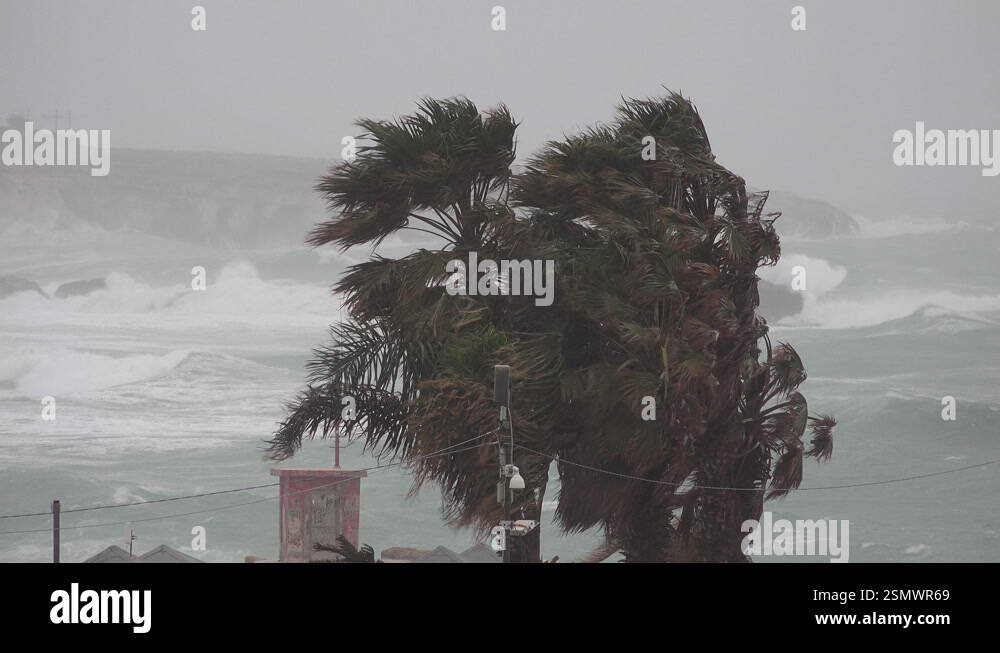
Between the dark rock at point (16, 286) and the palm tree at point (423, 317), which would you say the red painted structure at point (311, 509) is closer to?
the palm tree at point (423, 317)

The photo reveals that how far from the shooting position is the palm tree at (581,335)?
653 inches

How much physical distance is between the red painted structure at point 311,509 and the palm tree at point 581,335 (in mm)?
5736

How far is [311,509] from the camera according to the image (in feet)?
76.4

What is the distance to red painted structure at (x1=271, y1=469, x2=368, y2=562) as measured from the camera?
23.1m

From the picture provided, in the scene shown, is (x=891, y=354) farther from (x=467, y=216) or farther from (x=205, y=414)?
(x=467, y=216)

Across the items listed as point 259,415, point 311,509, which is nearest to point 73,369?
point 259,415

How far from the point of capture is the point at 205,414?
100m

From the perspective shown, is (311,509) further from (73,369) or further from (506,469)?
(73,369)

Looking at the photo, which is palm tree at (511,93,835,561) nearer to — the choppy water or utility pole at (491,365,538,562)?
utility pole at (491,365,538,562)


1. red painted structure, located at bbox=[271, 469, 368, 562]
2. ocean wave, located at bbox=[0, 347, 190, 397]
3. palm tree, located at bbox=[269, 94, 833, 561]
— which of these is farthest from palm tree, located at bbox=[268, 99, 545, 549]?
ocean wave, located at bbox=[0, 347, 190, 397]

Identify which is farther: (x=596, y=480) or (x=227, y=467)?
(x=227, y=467)
